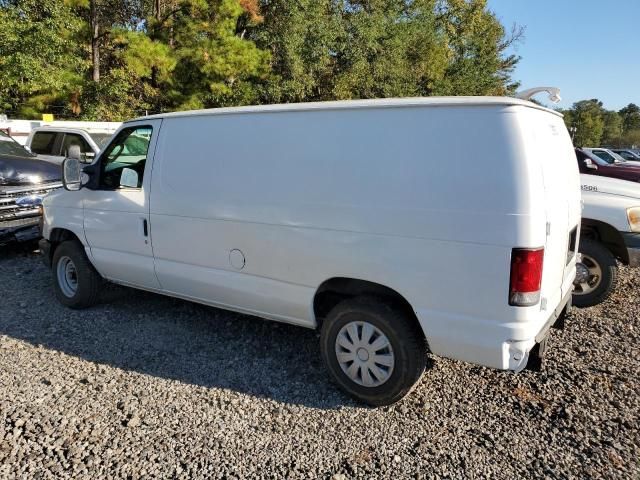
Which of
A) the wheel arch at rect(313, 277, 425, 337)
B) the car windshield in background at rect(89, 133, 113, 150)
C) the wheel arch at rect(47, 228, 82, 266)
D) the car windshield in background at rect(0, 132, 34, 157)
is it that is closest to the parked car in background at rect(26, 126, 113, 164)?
the car windshield in background at rect(89, 133, 113, 150)

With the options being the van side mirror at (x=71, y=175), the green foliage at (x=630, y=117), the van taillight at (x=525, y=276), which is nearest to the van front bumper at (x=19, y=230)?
the van side mirror at (x=71, y=175)

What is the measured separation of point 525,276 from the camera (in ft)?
8.98

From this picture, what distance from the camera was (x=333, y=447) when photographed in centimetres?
300

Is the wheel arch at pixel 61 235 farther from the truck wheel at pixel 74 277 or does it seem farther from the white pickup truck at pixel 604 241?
the white pickup truck at pixel 604 241

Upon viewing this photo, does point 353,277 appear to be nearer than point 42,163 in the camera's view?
Yes

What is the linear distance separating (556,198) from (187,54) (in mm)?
18640

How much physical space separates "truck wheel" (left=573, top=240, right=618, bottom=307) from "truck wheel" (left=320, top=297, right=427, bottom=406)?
114 inches

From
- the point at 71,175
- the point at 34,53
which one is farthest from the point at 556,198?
the point at 34,53

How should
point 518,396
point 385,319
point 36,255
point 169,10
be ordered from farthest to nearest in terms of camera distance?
point 169,10 < point 36,255 < point 518,396 < point 385,319

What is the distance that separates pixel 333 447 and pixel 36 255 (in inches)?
246

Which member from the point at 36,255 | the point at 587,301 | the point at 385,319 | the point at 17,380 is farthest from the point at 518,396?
the point at 36,255

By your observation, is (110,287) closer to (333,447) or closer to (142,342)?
(142,342)

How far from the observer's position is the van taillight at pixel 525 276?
2.71 m

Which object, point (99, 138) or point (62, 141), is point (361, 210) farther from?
point (62, 141)
